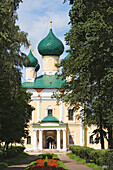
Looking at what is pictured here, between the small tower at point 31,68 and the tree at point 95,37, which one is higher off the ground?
the small tower at point 31,68

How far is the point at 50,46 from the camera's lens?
48156 mm

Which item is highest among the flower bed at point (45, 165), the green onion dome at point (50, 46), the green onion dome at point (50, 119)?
the green onion dome at point (50, 46)

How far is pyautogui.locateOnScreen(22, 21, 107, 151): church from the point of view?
44000 millimetres

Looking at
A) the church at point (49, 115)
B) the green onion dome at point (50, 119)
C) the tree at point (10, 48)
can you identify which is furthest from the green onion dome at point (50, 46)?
the tree at point (10, 48)

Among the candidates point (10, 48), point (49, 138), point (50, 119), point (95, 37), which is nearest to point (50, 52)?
point (50, 119)

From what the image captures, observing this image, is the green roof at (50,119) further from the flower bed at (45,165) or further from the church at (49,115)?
the flower bed at (45,165)

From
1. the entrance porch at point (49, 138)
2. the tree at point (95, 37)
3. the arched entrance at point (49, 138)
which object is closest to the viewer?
the tree at point (95, 37)

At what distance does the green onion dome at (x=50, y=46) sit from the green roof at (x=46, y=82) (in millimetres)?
3498

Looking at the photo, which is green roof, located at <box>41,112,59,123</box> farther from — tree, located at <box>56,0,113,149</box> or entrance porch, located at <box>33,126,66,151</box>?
tree, located at <box>56,0,113,149</box>

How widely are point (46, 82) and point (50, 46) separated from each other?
17.5ft

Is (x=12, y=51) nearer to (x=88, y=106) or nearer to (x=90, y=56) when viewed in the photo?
(x=90, y=56)

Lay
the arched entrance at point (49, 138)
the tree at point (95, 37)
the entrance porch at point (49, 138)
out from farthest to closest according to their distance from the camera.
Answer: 1. the arched entrance at point (49, 138)
2. the entrance porch at point (49, 138)
3. the tree at point (95, 37)

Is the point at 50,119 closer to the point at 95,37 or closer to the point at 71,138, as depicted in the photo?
the point at 71,138

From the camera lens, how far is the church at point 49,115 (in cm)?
4400
